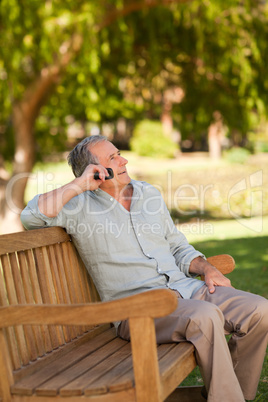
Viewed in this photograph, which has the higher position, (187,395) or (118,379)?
(118,379)

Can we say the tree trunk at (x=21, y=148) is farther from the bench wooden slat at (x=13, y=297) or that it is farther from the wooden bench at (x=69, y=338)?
the bench wooden slat at (x=13, y=297)

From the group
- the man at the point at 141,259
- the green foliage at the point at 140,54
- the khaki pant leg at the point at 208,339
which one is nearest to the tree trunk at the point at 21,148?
the green foliage at the point at 140,54

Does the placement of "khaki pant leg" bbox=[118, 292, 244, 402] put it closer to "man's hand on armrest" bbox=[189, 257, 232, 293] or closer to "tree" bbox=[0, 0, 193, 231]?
"man's hand on armrest" bbox=[189, 257, 232, 293]

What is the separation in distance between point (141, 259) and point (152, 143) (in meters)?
24.9

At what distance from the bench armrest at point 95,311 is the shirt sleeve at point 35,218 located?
0.66m

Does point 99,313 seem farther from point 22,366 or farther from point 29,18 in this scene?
point 29,18

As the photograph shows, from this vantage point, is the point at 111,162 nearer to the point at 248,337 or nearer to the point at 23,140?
the point at 248,337

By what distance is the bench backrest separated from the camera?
8.84 feet

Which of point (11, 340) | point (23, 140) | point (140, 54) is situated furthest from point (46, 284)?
point (140, 54)

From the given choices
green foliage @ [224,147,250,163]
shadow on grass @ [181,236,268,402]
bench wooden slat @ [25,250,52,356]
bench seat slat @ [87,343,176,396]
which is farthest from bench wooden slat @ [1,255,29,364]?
green foliage @ [224,147,250,163]

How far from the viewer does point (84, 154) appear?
10.9ft

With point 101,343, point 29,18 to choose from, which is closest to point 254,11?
point 29,18

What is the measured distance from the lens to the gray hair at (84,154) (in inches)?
131

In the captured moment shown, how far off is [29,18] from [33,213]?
6503mm
